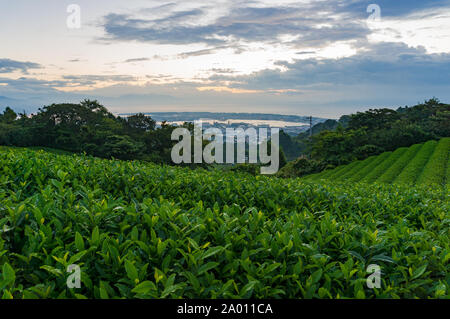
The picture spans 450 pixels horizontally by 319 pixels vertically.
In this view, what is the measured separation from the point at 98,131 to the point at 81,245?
36.1m

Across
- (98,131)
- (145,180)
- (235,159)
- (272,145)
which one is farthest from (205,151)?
(145,180)

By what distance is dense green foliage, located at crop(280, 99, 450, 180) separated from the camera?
31.5m

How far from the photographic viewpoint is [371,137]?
110ft

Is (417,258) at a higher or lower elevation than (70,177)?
lower

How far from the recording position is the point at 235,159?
4309cm

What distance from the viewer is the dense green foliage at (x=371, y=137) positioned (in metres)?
31.5

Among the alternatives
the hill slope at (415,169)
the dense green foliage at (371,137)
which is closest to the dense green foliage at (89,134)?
the dense green foliage at (371,137)

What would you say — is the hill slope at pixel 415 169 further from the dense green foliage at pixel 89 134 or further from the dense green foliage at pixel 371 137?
the dense green foliage at pixel 89 134

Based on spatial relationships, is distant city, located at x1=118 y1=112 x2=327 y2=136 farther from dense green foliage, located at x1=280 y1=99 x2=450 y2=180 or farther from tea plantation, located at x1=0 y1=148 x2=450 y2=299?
tea plantation, located at x1=0 y1=148 x2=450 y2=299

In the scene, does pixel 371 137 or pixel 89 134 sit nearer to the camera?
pixel 371 137

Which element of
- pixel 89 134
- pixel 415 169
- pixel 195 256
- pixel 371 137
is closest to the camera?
pixel 195 256

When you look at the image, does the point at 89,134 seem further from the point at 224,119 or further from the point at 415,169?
the point at 415,169

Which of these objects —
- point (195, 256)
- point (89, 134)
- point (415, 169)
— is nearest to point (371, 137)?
point (415, 169)
